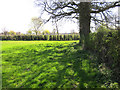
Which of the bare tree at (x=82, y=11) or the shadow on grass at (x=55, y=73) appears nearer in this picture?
the shadow on grass at (x=55, y=73)

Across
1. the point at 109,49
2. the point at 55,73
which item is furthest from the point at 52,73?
the point at 109,49

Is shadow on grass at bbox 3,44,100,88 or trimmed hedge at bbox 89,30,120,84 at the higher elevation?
trimmed hedge at bbox 89,30,120,84

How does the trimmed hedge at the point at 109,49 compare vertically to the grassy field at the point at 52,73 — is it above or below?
above

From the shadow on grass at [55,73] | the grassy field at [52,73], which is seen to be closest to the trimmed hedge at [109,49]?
the grassy field at [52,73]

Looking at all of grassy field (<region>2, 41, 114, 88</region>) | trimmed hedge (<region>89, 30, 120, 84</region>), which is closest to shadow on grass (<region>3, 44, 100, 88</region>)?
grassy field (<region>2, 41, 114, 88</region>)

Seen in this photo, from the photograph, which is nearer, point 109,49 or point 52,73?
point 109,49

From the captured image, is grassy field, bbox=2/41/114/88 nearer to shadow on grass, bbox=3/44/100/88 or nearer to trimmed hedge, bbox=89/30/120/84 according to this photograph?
shadow on grass, bbox=3/44/100/88

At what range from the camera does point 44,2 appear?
12930 mm

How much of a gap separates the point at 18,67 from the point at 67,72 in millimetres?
3350

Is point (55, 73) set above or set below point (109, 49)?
below

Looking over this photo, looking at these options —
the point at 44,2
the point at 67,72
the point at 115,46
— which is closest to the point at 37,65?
the point at 67,72

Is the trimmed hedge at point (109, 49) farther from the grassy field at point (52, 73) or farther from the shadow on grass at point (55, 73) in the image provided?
the shadow on grass at point (55, 73)

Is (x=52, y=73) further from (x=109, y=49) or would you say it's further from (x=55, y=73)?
(x=109, y=49)

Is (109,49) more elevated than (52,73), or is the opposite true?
(109,49)
